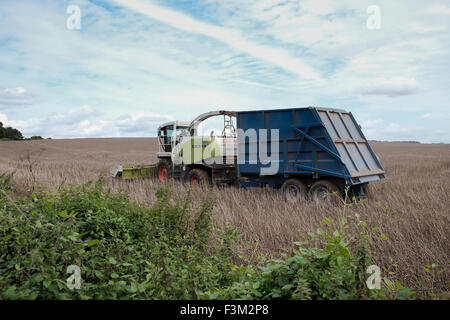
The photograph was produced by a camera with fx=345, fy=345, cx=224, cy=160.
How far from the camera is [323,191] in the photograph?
844 cm

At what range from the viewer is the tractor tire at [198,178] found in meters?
11.0

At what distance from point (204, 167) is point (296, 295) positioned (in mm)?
9031

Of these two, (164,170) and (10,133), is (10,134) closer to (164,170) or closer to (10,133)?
(10,133)

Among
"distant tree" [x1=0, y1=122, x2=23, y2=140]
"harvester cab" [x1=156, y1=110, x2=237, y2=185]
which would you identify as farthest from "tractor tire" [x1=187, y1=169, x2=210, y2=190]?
"distant tree" [x1=0, y1=122, x2=23, y2=140]

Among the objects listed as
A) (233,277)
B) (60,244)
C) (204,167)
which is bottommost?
(233,277)

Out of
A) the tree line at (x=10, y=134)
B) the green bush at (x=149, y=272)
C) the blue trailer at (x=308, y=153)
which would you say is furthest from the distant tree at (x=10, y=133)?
the green bush at (x=149, y=272)

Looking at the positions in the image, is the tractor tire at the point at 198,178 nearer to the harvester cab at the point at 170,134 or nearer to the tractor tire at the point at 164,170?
the tractor tire at the point at 164,170

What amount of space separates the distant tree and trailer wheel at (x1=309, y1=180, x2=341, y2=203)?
62.0 metres

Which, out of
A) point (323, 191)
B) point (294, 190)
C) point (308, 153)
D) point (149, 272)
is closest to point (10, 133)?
point (294, 190)

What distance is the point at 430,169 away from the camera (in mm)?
16250

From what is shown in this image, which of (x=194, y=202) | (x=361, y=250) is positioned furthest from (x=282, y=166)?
(x=361, y=250)

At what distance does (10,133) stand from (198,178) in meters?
59.1

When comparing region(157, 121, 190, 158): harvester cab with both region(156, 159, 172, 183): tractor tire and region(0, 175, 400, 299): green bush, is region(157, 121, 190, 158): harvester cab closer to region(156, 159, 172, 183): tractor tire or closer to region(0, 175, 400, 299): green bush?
region(156, 159, 172, 183): tractor tire

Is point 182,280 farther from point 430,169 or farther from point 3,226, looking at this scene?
point 430,169
